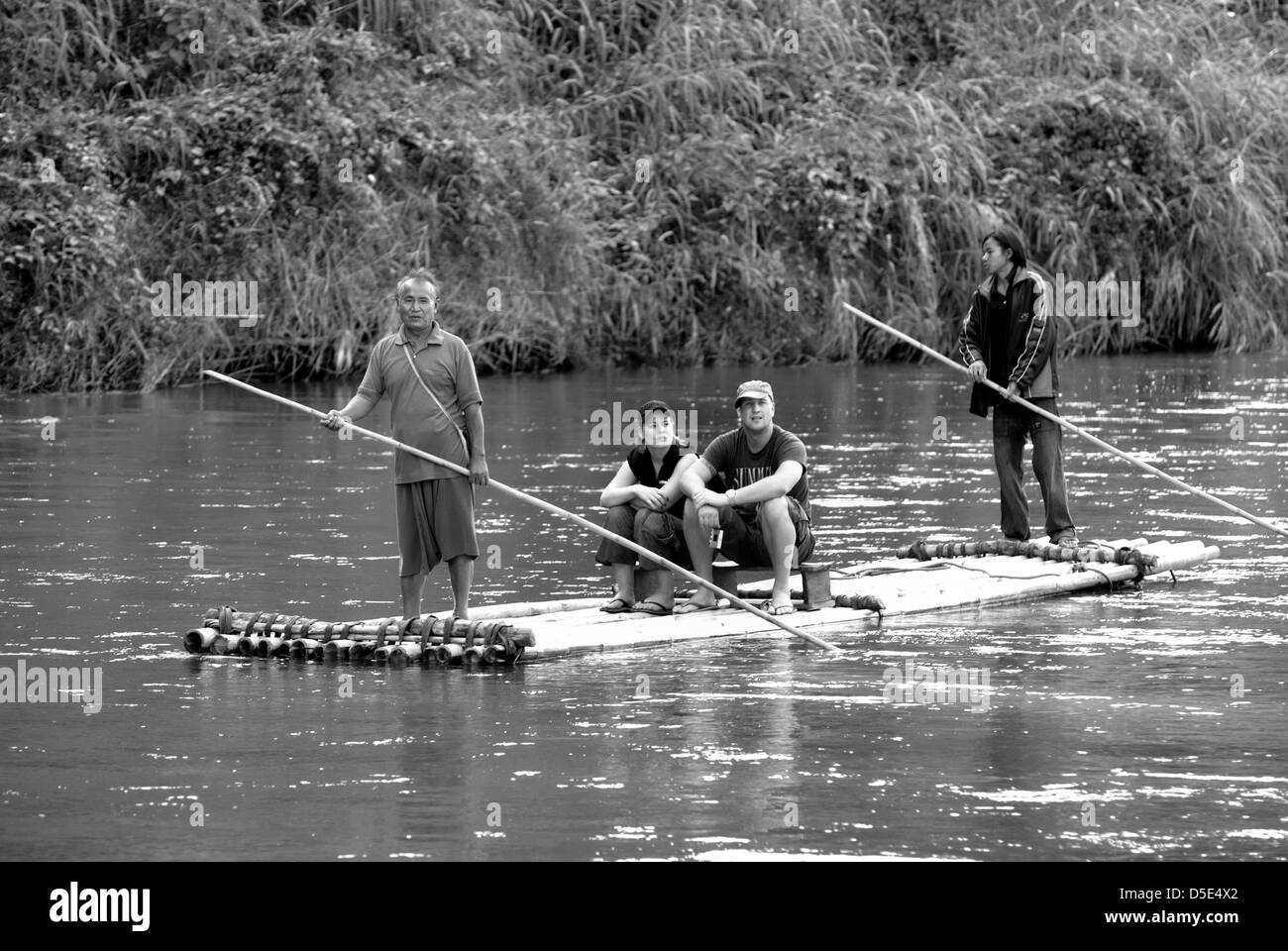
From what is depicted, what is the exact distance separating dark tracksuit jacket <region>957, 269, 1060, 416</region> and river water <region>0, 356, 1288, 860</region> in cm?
119

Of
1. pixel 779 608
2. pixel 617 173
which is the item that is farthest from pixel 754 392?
pixel 617 173

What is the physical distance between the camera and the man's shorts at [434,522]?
9578 mm

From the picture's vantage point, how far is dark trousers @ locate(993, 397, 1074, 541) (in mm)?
12250

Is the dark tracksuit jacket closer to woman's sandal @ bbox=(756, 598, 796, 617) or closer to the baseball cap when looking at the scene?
the baseball cap

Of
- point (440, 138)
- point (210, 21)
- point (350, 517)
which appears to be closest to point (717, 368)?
point (440, 138)

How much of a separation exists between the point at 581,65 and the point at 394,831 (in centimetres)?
2480

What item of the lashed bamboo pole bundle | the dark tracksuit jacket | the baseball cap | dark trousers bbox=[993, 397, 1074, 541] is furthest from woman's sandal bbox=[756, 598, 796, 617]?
dark trousers bbox=[993, 397, 1074, 541]

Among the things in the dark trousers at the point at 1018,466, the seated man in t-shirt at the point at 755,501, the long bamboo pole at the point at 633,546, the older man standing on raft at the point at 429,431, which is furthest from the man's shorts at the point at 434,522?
the dark trousers at the point at 1018,466

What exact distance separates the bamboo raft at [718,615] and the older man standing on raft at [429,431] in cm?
29

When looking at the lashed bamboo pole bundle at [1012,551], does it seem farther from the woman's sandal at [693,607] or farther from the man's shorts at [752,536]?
the woman's sandal at [693,607]

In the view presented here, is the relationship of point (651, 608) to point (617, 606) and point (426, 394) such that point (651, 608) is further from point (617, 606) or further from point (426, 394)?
point (426, 394)

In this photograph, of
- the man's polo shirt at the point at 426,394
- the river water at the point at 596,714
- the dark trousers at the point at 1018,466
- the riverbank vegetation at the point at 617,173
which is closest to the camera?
the river water at the point at 596,714

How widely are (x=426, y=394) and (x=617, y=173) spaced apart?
20224 millimetres
